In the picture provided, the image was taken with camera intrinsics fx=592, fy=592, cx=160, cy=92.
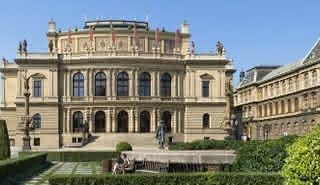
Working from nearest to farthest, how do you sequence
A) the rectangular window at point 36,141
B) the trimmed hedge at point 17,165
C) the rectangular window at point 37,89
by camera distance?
the trimmed hedge at point 17,165, the rectangular window at point 36,141, the rectangular window at point 37,89

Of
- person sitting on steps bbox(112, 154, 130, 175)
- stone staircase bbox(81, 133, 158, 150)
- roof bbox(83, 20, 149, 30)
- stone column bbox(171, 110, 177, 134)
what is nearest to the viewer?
person sitting on steps bbox(112, 154, 130, 175)

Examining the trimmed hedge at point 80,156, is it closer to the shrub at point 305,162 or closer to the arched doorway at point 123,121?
the arched doorway at point 123,121

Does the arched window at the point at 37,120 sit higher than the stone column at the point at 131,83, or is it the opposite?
the stone column at the point at 131,83

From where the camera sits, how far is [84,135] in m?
82.9

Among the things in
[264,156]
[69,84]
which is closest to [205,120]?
[69,84]

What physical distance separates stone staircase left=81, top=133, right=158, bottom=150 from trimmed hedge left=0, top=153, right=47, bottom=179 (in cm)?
3737

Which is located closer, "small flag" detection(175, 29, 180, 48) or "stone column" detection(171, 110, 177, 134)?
"stone column" detection(171, 110, 177, 134)

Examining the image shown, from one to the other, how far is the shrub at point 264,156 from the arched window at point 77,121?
201 ft

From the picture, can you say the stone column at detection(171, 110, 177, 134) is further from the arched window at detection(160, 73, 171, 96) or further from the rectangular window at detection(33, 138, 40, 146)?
the rectangular window at detection(33, 138, 40, 146)

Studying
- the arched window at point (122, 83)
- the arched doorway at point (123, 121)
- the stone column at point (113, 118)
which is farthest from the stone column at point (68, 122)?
the arched window at point (122, 83)

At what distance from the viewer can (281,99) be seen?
96688 mm

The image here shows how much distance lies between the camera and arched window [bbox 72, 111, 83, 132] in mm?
88594

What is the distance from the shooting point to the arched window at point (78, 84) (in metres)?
89.2

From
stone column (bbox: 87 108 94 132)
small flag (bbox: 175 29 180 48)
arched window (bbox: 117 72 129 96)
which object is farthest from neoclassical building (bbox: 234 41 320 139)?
stone column (bbox: 87 108 94 132)
